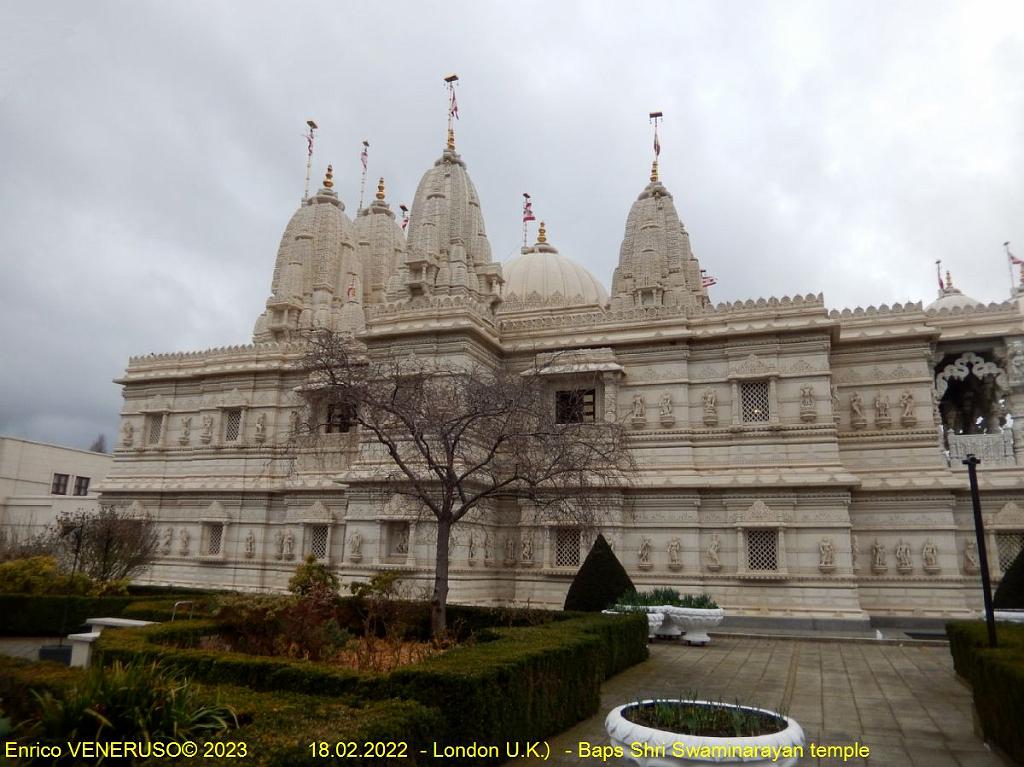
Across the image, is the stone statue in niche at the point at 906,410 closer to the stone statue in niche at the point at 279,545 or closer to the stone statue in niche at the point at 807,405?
the stone statue in niche at the point at 807,405

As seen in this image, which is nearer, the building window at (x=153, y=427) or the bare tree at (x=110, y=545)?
the bare tree at (x=110, y=545)

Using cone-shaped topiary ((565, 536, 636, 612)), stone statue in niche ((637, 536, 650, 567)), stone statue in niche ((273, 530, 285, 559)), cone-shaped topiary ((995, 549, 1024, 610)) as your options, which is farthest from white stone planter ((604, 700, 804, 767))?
stone statue in niche ((273, 530, 285, 559))

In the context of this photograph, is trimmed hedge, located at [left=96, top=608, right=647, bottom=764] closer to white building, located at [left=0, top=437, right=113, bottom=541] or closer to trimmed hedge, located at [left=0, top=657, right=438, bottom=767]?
trimmed hedge, located at [left=0, top=657, right=438, bottom=767]

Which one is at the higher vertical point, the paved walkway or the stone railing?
the stone railing

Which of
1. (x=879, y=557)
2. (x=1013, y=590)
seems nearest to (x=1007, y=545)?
(x=879, y=557)

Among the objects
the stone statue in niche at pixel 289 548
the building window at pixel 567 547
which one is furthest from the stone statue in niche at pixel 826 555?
the stone statue in niche at pixel 289 548

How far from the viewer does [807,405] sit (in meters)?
22.4

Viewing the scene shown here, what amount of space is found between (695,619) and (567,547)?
6907 mm

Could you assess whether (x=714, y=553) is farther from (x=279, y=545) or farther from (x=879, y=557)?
(x=279, y=545)

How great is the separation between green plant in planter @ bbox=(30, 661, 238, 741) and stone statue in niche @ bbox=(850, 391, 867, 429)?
21721 millimetres

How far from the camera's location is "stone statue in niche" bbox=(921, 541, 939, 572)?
21516mm

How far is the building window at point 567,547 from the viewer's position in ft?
76.6

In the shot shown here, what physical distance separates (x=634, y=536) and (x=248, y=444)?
15189mm

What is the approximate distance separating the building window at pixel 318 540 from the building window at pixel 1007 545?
21.5m
